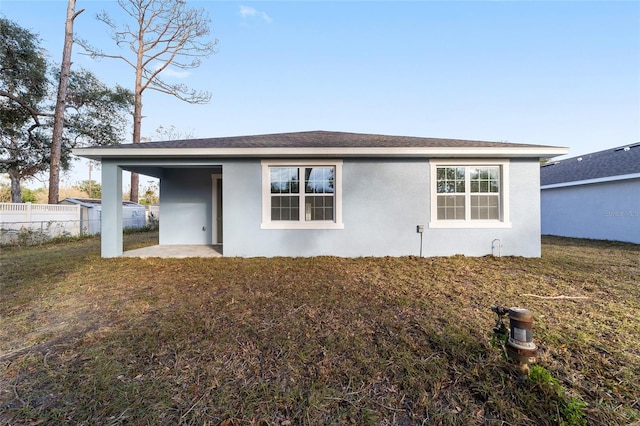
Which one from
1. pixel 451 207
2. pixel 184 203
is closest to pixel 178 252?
pixel 184 203

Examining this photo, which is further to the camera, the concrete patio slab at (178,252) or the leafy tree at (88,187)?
the leafy tree at (88,187)

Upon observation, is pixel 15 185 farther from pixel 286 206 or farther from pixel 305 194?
pixel 305 194

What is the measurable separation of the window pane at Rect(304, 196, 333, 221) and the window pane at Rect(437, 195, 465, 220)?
9.25ft

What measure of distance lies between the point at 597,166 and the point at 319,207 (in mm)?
13964

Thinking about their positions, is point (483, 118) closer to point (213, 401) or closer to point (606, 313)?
point (606, 313)

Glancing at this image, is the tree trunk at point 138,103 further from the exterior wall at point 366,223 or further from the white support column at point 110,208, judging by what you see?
the exterior wall at point 366,223

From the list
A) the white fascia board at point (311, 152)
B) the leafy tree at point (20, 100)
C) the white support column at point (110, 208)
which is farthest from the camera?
the leafy tree at point (20, 100)

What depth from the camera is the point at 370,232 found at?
6.60 meters

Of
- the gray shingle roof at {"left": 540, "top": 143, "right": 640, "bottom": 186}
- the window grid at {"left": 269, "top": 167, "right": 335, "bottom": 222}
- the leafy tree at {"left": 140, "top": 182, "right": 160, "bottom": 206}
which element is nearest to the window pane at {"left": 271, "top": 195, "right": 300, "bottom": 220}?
the window grid at {"left": 269, "top": 167, "right": 335, "bottom": 222}

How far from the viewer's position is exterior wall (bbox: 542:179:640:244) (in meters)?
9.78

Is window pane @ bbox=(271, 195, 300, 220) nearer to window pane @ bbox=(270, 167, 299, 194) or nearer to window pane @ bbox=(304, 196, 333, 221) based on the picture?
window pane @ bbox=(270, 167, 299, 194)

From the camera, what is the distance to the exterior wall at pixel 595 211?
9.78m

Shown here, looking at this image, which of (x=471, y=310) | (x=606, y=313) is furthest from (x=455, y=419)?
(x=606, y=313)

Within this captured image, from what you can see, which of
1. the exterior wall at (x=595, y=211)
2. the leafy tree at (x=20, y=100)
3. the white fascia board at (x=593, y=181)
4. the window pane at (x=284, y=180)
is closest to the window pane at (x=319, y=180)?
the window pane at (x=284, y=180)
